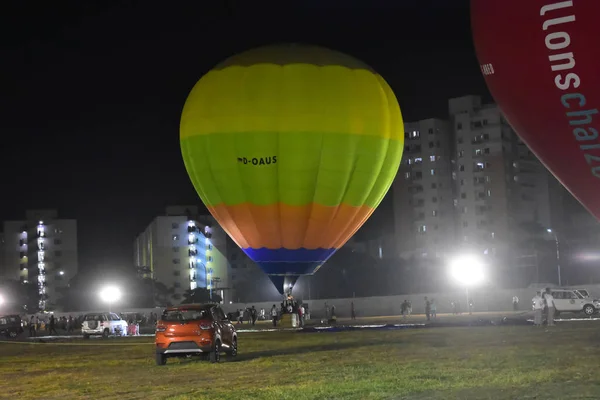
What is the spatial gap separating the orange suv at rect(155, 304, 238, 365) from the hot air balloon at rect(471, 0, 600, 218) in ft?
42.5

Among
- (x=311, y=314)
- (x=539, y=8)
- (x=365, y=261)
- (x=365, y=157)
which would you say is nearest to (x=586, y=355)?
(x=539, y=8)

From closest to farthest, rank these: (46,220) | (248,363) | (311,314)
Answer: (248,363) < (311,314) < (46,220)

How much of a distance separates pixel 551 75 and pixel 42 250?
492 ft

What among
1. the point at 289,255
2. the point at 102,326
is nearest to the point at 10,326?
the point at 102,326

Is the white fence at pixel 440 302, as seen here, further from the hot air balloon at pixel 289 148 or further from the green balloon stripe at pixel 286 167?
the green balloon stripe at pixel 286 167

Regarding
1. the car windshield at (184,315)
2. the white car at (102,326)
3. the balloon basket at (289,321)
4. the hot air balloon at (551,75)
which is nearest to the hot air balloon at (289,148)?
the balloon basket at (289,321)

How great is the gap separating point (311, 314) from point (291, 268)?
137 feet

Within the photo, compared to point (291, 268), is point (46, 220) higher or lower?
higher

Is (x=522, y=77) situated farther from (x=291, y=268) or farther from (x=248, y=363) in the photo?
(x=291, y=268)

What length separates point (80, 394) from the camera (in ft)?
65.8

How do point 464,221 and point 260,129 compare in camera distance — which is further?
point 464,221

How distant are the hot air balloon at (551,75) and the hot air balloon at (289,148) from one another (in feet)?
62.5

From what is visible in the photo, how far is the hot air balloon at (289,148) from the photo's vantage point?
35.2m

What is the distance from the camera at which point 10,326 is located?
65.8 metres
